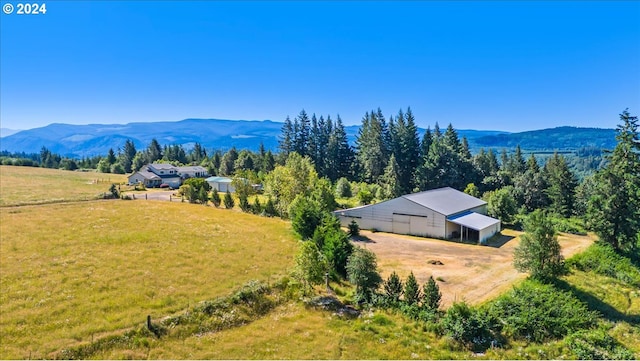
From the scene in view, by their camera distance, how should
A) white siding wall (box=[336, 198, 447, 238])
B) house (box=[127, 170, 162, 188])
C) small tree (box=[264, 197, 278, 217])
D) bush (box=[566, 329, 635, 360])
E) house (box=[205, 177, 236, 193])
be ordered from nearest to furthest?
bush (box=[566, 329, 635, 360])
white siding wall (box=[336, 198, 447, 238])
small tree (box=[264, 197, 278, 217])
house (box=[205, 177, 236, 193])
house (box=[127, 170, 162, 188])

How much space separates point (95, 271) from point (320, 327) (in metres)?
13.5

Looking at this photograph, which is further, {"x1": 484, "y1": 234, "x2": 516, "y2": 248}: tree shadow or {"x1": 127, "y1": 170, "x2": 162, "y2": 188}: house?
{"x1": 127, "y1": 170, "x2": 162, "y2": 188}: house

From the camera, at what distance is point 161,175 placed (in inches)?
3201

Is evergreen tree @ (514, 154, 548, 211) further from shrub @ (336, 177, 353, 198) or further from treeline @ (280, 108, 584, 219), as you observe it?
shrub @ (336, 177, 353, 198)

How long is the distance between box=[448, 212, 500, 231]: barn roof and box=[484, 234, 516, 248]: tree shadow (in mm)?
1421

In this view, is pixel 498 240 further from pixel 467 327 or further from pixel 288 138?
pixel 288 138

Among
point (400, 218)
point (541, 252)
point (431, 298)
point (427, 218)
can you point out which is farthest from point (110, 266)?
point (427, 218)

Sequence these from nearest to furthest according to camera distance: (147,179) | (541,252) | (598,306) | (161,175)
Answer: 1. (598,306)
2. (541,252)
3. (147,179)
4. (161,175)

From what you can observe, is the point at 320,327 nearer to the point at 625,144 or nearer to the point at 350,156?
the point at 625,144

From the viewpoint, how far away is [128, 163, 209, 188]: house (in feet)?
255

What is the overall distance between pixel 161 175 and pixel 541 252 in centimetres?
7569

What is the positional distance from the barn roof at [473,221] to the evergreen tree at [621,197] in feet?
26.8

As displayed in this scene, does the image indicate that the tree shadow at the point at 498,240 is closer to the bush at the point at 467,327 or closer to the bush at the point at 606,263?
the bush at the point at 606,263


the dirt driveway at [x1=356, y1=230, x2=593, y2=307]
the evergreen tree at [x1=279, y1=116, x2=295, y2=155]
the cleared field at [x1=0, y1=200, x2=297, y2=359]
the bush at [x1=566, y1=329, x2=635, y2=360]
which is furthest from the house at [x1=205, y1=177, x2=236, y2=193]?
the bush at [x1=566, y1=329, x2=635, y2=360]
